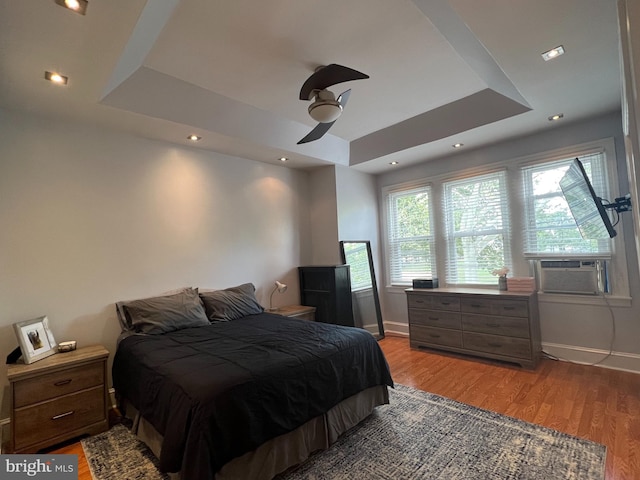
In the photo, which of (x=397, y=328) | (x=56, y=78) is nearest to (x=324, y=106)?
(x=56, y=78)

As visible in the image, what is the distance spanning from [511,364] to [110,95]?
15.5 ft

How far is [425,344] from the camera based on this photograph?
13.6 feet

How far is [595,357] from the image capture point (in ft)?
11.0

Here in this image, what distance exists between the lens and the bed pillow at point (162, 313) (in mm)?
2826

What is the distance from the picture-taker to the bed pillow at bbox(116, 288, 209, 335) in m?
2.83

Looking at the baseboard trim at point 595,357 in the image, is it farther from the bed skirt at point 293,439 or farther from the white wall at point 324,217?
the white wall at point 324,217

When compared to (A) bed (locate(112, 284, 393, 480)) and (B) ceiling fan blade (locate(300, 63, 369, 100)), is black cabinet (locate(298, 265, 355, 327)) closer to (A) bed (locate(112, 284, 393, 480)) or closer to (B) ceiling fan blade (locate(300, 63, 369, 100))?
(A) bed (locate(112, 284, 393, 480))

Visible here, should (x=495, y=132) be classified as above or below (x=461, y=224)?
above

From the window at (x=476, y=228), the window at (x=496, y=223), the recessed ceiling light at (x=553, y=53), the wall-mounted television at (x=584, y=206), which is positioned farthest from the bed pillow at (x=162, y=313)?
the wall-mounted television at (x=584, y=206)

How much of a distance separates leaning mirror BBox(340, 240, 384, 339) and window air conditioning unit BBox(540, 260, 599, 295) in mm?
2211

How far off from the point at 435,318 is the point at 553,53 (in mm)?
2995

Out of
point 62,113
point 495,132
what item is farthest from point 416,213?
point 62,113

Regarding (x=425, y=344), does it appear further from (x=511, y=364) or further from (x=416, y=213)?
(x=416, y=213)

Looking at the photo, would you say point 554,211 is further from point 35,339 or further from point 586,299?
point 35,339
